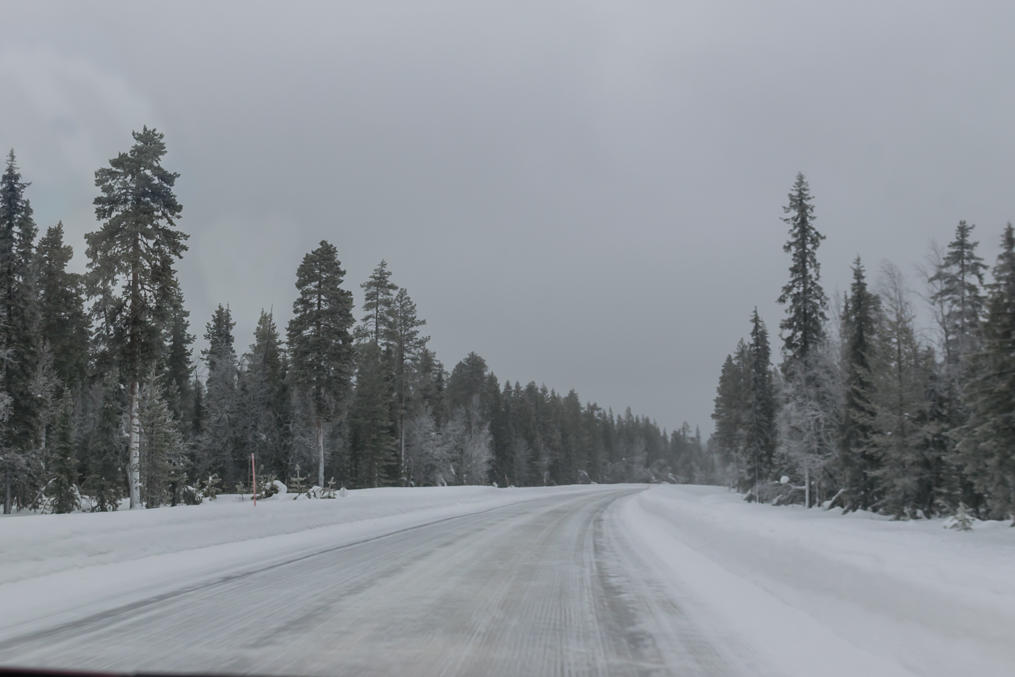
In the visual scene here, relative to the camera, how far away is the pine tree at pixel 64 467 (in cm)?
3378

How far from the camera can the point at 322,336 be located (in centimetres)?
4572

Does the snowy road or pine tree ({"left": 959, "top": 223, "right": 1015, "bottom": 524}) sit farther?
pine tree ({"left": 959, "top": 223, "right": 1015, "bottom": 524})

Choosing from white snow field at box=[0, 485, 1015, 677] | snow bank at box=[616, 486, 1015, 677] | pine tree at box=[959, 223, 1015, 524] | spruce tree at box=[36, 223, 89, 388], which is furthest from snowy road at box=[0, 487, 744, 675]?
spruce tree at box=[36, 223, 89, 388]

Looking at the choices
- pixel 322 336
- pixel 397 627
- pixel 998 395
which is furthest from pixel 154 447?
pixel 998 395

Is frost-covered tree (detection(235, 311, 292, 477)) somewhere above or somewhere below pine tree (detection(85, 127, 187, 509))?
Result: below

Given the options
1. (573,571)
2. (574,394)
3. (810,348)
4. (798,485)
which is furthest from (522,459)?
(573,571)

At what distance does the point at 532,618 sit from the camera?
670 cm

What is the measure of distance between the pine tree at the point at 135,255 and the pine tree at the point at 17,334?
261 inches

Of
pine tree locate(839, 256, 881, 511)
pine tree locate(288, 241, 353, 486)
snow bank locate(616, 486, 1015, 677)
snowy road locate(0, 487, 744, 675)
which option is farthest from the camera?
pine tree locate(288, 241, 353, 486)

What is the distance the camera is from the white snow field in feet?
16.2

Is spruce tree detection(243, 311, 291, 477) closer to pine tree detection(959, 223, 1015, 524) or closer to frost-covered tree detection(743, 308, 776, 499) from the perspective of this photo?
frost-covered tree detection(743, 308, 776, 499)

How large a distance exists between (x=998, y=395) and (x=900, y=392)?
900cm

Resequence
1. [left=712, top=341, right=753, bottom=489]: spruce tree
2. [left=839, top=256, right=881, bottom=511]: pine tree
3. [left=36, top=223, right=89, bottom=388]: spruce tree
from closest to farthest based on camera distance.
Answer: [left=839, top=256, right=881, bottom=511]: pine tree, [left=36, top=223, right=89, bottom=388]: spruce tree, [left=712, top=341, right=753, bottom=489]: spruce tree

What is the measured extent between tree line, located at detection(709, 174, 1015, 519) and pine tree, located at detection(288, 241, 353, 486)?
90.9ft
